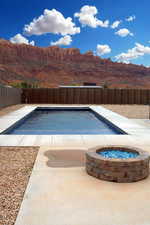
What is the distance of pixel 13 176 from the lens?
3.01 m

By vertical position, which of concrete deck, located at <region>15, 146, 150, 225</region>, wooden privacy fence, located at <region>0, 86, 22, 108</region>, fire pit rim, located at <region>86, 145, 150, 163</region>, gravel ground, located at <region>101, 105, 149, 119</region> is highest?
wooden privacy fence, located at <region>0, 86, 22, 108</region>

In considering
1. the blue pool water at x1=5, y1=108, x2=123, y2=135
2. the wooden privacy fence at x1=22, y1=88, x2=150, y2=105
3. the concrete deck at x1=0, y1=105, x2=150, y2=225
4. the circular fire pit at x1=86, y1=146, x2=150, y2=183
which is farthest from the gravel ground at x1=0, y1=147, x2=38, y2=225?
the wooden privacy fence at x1=22, y1=88, x2=150, y2=105

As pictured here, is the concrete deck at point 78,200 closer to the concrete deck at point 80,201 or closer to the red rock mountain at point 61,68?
the concrete deck at point 80,201

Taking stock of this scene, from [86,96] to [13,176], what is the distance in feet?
54.0

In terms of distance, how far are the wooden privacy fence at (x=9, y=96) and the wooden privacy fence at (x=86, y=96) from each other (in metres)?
1.60

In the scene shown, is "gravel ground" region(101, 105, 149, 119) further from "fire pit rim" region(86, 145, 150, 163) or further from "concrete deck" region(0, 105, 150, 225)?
"concrete deck" region(0, 105, 150, 225)

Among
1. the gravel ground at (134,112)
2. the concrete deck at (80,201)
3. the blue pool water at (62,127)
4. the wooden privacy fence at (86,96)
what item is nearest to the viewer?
→ the concrete deck at (80,201)

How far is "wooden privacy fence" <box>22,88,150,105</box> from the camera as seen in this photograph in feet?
62.6

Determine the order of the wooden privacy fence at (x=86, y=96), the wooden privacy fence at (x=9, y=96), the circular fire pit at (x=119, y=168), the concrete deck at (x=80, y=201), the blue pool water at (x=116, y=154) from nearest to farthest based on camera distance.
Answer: the concrete deck at (x=80, y=201) < the circular fire pit at (x=119, y=168) < the blue pool water at (x=116, y=154) < the wooden privacy fence at (x=9, y=96) < the wooden privacy fence at (x=86, y=96)

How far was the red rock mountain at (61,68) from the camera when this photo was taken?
55969mm

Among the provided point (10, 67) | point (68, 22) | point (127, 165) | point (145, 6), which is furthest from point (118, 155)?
point (68, 22)

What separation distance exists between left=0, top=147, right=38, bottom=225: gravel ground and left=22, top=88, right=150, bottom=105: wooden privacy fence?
49.0 feet

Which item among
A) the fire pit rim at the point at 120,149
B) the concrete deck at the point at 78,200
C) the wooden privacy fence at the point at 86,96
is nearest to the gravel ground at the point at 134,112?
the wooden privacy fence at the point at 86,96

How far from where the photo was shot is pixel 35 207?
2223 millimetres
